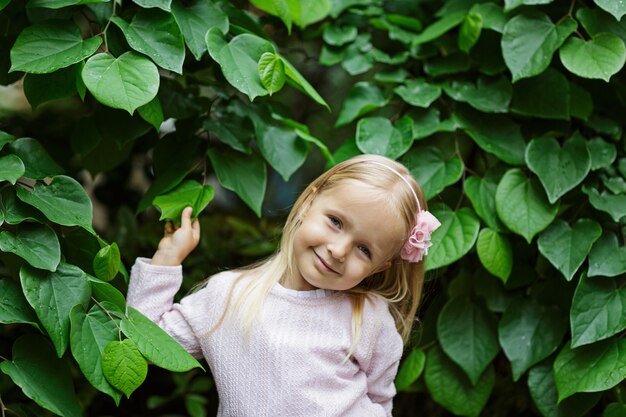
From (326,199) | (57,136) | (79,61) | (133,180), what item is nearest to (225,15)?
(79,61)

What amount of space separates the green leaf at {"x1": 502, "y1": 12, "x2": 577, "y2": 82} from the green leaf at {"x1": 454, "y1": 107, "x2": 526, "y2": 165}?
16 cm

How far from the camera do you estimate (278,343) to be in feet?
4.21

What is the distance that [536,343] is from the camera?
5.33ft

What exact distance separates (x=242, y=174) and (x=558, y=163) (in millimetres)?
686

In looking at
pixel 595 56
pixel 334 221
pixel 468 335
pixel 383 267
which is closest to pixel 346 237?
pixel 334 221

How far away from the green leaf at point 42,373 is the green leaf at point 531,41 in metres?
1.06

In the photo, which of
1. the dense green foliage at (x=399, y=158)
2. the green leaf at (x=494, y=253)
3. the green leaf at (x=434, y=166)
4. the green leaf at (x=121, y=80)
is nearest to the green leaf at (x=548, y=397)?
the dense green foliage at (x=399, y=158)

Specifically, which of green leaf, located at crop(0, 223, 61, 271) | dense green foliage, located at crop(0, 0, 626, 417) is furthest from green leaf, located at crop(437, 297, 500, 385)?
green leaf, located at crop(0, 223, 61, 271)

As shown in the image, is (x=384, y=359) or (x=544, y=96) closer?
(x=384, y=359)

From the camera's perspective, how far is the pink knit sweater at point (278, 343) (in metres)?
1.29

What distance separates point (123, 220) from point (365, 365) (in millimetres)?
1061

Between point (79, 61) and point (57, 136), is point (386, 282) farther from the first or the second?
point (57, 136)

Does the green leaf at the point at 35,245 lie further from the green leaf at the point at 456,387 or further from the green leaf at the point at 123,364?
the green leaf at the point at 456,387

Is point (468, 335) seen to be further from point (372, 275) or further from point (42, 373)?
point (42, 373)
